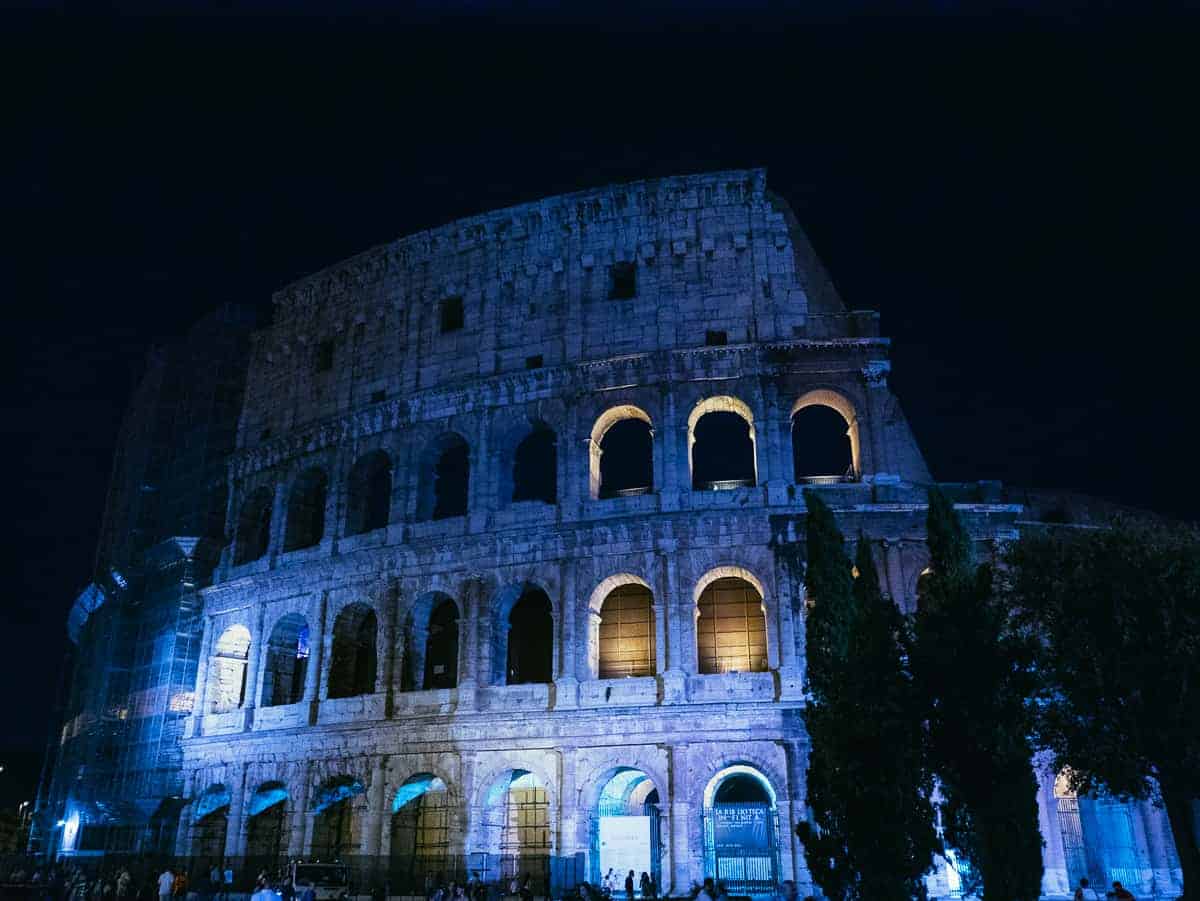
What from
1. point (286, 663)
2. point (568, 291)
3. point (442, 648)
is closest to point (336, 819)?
point (286, 663)

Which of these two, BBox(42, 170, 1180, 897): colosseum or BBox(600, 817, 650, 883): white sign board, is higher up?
Result: BBox(42, 170, 1180, 897): colosseum

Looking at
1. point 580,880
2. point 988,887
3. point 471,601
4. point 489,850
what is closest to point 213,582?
point 471,601

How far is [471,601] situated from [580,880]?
6.75m

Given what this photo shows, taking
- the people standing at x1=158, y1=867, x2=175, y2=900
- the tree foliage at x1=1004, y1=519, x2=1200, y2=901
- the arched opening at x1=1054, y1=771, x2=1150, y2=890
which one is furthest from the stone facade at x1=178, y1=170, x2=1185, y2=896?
the tree foliage at x1=1004, y1=519, x2=1200, y2=901

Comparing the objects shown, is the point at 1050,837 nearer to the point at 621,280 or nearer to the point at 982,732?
the point at 982,732

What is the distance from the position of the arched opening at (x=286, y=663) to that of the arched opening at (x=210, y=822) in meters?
2.73

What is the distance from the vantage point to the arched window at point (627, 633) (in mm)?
23266

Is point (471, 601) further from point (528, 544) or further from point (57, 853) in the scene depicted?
point (57, 853)

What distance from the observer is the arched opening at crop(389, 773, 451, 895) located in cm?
2114

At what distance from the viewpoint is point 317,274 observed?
30.1m

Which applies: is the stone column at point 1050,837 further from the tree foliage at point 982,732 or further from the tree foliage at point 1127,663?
the tree foliage at point 982,732

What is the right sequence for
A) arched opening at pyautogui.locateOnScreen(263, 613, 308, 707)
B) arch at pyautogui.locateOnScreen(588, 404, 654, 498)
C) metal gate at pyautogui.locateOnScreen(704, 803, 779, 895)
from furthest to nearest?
arch at pyautogui.locateOnScreen(588, 404, 654, 498), arched opening at pyautogui.locateOnScreen(263, 613, 308, 707), metal gate at pyautogui.locateOnScreen(704, 803, 779, 895)

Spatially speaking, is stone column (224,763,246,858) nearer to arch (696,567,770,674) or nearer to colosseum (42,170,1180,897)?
colosseum (42,170,1180,897)

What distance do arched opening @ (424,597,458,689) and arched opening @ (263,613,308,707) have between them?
11.1 ft
